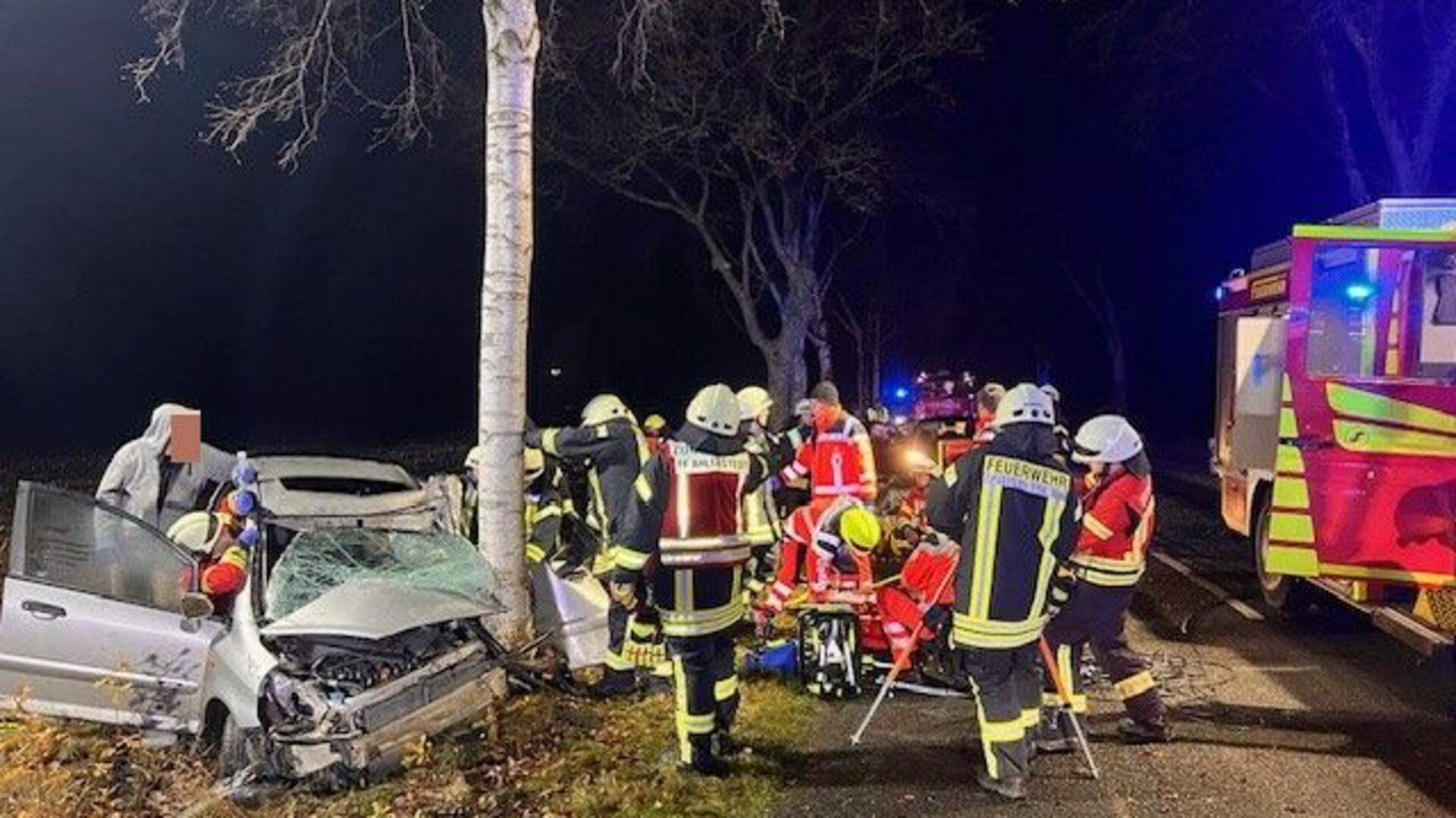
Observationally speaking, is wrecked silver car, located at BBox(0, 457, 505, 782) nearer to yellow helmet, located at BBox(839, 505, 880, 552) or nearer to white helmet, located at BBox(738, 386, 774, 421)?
yellow helmet, located at BBox(839, 505, 880, 552)

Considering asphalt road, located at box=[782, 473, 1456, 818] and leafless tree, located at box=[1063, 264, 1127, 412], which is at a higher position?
leafless tree, located at box=[1063, 264, 1127, 412]

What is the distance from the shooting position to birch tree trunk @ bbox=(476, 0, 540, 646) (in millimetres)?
7078

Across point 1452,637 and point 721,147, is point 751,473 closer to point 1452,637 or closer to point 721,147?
point 1452,637

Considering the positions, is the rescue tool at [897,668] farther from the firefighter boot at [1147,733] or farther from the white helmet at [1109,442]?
the firefighter boot at [1147,733]

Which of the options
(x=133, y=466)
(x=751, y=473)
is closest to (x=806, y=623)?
(x=751, y=473)

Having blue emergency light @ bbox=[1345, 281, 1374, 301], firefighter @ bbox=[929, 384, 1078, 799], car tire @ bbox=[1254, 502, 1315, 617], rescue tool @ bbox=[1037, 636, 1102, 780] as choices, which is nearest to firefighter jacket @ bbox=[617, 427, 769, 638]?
firefighter @ bbox=[929, 384, 1078, 799]

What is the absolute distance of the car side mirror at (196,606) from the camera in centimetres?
563

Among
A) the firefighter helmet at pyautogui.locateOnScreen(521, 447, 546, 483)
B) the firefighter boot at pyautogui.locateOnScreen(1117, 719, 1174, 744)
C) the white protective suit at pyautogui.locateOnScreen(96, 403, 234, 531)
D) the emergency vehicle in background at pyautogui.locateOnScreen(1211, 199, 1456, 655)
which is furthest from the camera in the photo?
the firefighter helmet at pyautogui.locateOnScreen(521, 447, 546, 483)

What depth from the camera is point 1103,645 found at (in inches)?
252

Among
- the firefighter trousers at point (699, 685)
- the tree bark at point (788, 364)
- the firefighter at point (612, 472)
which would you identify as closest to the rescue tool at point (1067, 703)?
the firefighter trousers at point (699, 685)

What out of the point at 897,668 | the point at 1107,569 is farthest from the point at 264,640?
the point at 1107,569

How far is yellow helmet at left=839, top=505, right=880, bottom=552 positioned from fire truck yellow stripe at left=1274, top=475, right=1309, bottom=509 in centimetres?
Result: 231

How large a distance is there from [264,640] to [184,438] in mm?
2220

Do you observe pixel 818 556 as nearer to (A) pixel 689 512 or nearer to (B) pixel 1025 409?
(A) pixel 689 512
